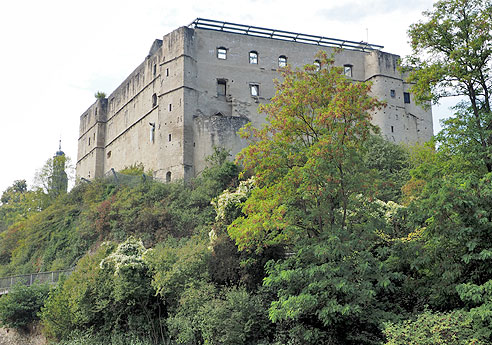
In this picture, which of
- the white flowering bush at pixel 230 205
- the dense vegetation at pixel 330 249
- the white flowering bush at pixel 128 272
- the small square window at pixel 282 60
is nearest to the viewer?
the dense vegetation at pixel 330 249

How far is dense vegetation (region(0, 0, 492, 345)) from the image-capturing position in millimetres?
13883

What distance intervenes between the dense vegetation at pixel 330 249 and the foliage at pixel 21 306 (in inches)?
175

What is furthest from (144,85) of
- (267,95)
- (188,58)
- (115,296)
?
(115,296)

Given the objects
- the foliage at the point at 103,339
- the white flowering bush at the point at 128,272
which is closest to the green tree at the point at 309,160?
the white flowering bush at the point at 128,272

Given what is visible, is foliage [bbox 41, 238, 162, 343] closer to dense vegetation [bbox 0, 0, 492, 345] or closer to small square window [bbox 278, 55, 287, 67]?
dense vegetation [bbox 0, 0, 492, 345]

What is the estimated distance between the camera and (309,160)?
1485 centimetres

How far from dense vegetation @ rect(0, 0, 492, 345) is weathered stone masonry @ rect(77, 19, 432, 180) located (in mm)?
16007

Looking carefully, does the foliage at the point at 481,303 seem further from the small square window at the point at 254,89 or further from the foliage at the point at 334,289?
the small square window at the point at 254,89

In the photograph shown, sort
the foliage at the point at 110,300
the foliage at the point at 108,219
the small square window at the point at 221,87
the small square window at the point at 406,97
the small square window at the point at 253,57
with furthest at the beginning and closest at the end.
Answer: the small square window at the point at 406,97, the small square window at the point at 253,57, the small square window at the point at 221,87, the foliage at the point at 108,219, the foliage at the point at 110,300

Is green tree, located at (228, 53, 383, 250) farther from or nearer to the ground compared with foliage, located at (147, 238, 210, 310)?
farther from the ground

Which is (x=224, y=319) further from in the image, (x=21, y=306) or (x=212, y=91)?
(x=212, y=91)

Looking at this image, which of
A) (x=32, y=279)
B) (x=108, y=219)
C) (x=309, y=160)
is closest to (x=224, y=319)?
(x=309, y=160)

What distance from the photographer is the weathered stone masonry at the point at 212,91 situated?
3725cm

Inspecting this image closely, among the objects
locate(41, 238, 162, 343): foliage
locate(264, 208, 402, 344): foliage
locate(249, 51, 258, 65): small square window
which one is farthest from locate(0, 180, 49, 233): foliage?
locate(264, 208, 402, 344): foliage
